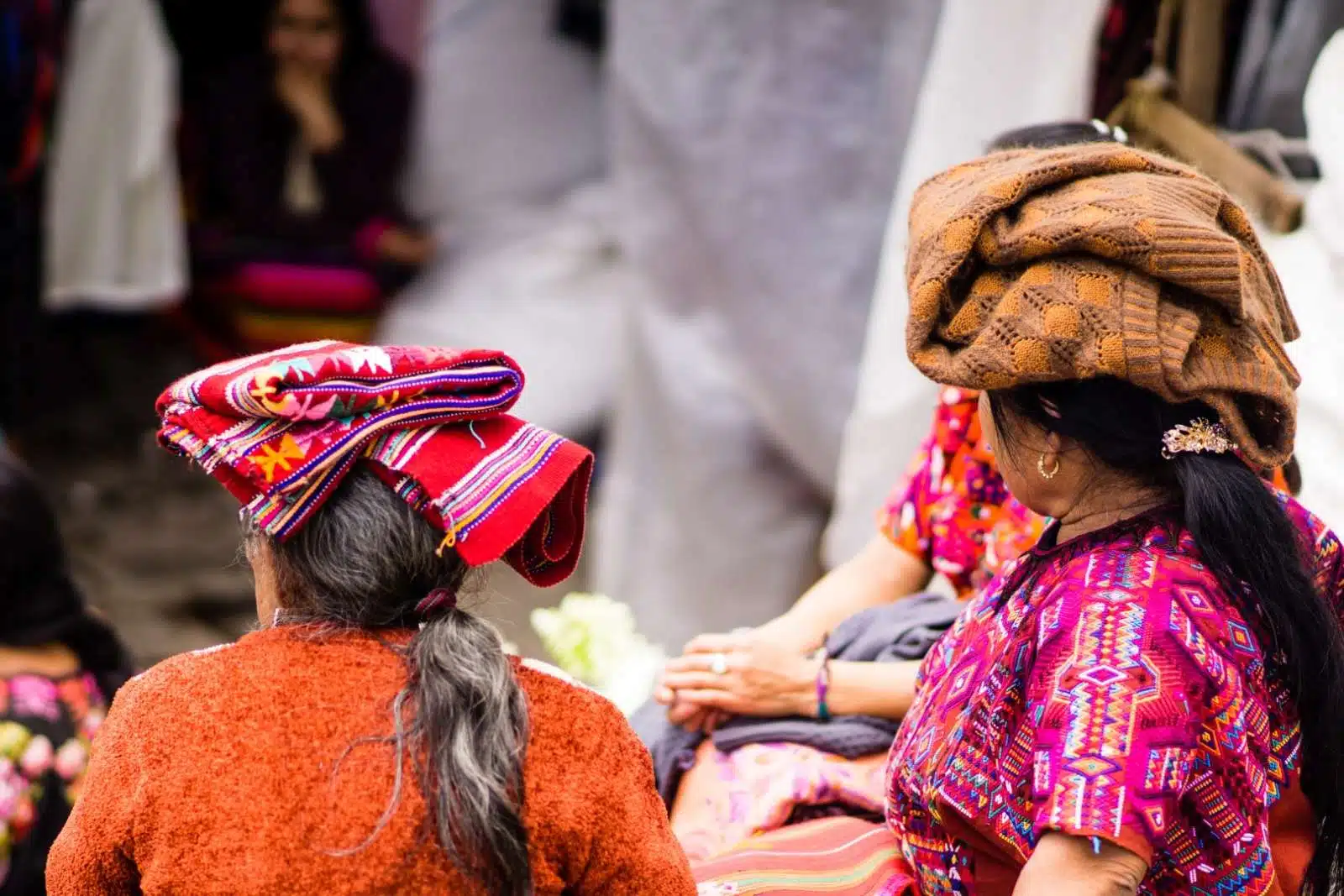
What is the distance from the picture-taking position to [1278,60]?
2.95 meters

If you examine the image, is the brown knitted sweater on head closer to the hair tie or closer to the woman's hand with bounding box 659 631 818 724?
the hair tie

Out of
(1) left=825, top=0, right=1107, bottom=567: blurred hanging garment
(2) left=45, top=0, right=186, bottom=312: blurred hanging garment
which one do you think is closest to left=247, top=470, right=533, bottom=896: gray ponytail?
(1) left=825, top=0, right=1107, bottom=567: blurred hanging garment

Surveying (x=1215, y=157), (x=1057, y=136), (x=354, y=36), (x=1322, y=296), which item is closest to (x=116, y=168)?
(x=354, y=36)

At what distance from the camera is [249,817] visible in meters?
1.54

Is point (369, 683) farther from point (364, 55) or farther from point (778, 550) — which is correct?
point (364, 55)

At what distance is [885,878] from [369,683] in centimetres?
76

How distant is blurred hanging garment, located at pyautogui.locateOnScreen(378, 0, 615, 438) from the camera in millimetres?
5586

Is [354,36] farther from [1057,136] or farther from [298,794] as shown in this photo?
[298,794]

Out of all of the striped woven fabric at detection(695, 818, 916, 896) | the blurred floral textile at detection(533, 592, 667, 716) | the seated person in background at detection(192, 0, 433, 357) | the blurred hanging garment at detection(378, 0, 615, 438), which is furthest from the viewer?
the seated person in background at detection(192, 0, 433, 357)

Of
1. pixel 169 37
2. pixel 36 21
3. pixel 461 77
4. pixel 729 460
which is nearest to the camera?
pixel 729 460

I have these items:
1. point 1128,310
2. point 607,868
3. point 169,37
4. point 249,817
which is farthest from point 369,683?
point 169,37

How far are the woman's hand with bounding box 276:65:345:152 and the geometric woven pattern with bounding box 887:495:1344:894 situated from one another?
4504mm

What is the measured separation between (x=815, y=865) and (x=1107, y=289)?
887mm

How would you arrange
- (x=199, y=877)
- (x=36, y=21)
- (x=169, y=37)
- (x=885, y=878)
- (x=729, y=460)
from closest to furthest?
1. (x=199, y=877)
2. (x=885, y=878)
3. (x=729, y=460)
4. (x=36, y=21)
5. (x=169, y=37)
